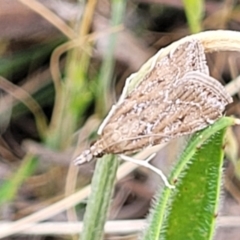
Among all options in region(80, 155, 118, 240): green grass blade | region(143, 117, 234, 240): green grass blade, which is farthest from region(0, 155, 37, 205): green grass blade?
region(143, 117, 234, 240): green grass blade

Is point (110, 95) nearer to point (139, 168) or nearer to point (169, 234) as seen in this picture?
point (139, 168)

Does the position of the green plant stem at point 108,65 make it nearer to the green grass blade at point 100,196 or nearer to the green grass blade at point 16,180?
the green grass blade at point 16,180

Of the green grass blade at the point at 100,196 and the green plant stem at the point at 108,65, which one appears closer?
the green grass blade at the point at 100,196

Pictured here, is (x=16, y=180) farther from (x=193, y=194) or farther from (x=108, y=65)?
(x=193, y=194)

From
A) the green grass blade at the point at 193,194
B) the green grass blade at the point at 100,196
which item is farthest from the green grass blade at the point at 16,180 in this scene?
the green grass blade at the point at 193,194

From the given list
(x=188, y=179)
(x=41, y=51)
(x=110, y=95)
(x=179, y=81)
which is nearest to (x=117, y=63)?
A: (x=110, y=95)

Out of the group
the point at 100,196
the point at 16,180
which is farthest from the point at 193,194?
the point at 16,180
